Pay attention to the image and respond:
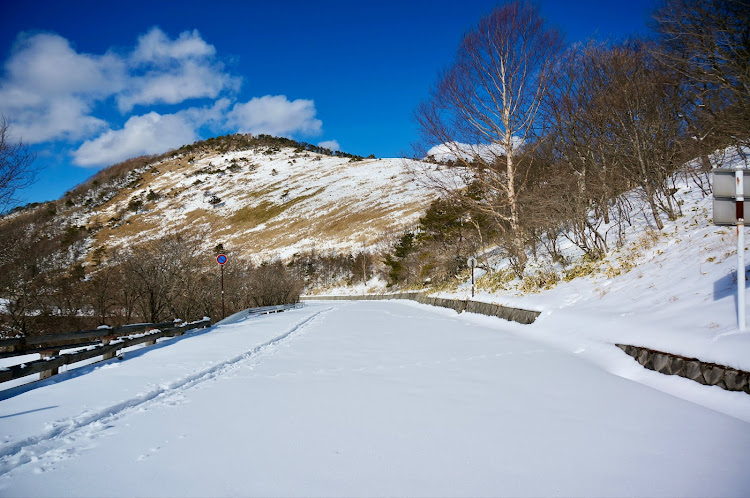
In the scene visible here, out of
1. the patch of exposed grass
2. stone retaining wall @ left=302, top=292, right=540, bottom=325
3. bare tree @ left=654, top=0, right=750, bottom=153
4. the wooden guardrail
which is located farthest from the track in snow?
the patch of exposed grass

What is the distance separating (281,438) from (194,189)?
146814mm

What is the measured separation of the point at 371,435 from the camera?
3824mm

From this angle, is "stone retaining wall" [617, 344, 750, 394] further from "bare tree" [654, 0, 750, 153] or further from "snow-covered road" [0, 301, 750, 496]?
"bare tree" [654, 0, 750, 153]

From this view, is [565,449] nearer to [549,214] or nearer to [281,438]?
[281,438]

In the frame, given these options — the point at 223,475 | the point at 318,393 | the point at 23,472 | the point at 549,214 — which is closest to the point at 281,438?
the point at 223,475

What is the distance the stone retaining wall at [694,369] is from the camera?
14.6ft

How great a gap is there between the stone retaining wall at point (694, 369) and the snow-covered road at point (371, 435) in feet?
1.88

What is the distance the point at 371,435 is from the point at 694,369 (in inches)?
164

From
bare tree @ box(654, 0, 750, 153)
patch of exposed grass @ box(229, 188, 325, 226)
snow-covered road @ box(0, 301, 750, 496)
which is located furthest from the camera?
patch of exposed grass @ box(229, 188, 325, 226)

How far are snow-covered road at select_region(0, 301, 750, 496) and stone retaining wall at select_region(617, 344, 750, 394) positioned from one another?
1.88 ft

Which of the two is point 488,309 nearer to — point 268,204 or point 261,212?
point 261,212

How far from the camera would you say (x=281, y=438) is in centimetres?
379

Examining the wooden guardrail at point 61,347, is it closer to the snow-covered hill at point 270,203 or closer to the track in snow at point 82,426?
the track in snow at point 82,426

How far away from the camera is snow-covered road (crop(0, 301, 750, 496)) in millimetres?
2900
